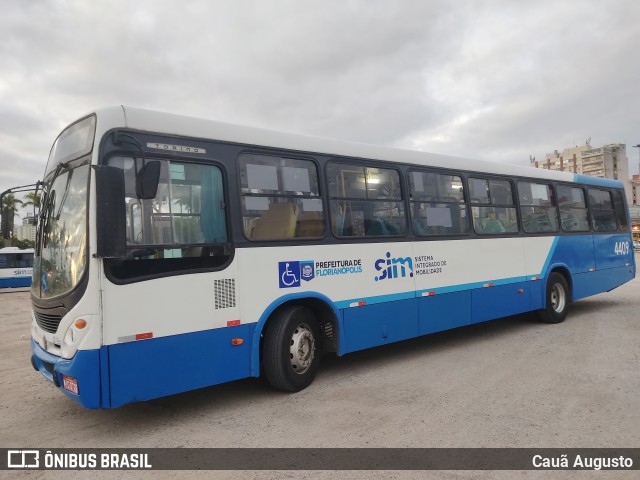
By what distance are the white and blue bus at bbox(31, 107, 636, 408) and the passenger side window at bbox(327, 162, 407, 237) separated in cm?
2

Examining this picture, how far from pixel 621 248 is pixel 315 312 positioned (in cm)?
973

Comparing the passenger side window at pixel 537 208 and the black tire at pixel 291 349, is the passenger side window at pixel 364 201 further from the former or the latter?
the passenger side window at pixel 537 208

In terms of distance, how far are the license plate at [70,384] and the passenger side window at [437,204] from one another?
16.3 feet

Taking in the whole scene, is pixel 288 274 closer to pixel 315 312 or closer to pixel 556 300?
pixel 315 312

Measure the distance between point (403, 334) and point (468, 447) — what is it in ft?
9.70

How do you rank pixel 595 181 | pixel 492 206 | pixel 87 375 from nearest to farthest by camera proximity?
pixel 87 375 → pixel 492 206 → pixel 595 181

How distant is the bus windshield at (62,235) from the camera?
4504 mm

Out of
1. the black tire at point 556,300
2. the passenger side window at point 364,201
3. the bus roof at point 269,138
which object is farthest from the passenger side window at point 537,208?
the passenger side window at point 364,201

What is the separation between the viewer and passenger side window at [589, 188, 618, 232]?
11.3 meters

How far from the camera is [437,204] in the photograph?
304 inches

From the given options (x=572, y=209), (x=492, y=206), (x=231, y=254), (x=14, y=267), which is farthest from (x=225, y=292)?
(x=14, y=267)

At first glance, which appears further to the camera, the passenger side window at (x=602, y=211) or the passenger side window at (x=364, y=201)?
the passenger side window at (x=602, y=211)

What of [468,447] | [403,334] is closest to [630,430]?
[468,447]

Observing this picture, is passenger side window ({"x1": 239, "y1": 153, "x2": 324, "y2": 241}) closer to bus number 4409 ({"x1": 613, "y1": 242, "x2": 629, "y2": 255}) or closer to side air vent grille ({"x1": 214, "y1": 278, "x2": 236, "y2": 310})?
side air vent grille ({"x1": 214, "y1": 278, "x2": 236, "y2": 310})
